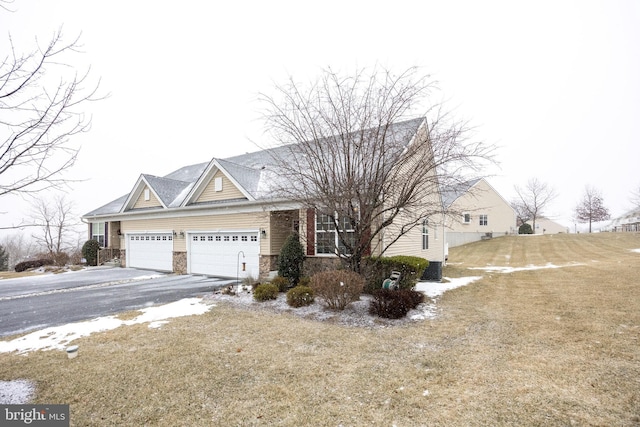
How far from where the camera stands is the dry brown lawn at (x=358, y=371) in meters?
3.55

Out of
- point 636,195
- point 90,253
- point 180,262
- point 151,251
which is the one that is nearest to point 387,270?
point 180,262

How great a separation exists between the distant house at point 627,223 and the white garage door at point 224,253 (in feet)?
153

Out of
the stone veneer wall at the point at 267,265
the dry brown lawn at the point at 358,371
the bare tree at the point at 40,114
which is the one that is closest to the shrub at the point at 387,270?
the dry brown lawn at the point at 358,371

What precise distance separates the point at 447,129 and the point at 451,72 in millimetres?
→ 2326

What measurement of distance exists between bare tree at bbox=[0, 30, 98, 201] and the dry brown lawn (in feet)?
9.68

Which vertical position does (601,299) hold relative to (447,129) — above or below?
below

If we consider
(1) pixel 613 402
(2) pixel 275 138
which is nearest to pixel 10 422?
(1) pixel 613 402

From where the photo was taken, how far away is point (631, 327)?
20.4 feet

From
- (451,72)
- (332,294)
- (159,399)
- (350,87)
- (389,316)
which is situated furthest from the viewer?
(451,72)

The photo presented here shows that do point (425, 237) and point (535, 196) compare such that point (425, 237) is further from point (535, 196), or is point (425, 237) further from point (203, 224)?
point (535, 196)

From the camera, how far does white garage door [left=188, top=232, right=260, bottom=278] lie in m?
13.9

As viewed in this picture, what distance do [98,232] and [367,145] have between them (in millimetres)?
22722

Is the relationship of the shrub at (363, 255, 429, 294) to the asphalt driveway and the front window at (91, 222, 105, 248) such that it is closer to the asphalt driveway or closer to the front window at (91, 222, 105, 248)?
the asphalt driveway

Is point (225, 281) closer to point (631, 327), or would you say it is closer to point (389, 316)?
A: point (389, 316)
